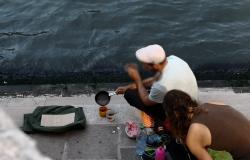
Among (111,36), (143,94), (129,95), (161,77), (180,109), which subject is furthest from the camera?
(111,36)

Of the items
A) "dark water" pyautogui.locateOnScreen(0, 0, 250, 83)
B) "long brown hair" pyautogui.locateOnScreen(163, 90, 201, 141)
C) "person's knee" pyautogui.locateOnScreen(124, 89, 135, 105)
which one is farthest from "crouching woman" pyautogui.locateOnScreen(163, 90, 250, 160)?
"dark water" pyautogui.locateOnScreen(0, 0, 250, 83)

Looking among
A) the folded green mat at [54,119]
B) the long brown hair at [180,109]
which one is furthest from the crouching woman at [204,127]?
the folded green mat at [54,119]

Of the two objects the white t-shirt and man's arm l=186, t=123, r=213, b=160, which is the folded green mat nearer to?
the white t-shirt

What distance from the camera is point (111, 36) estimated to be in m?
10.2

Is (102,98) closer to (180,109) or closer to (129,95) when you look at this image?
(129,95)

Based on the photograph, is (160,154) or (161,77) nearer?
(160,154)

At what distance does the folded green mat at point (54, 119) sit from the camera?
6.10 metres

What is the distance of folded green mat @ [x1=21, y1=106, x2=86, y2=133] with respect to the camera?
6.10 metres

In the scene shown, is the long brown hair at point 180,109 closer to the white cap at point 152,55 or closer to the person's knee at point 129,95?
the white cap at point 152,55

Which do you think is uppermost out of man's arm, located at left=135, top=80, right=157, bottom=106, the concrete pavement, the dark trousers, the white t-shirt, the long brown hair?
the long brown hair

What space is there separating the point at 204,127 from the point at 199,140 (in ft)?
0.41

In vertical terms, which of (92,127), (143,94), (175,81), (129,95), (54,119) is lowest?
(92,127)

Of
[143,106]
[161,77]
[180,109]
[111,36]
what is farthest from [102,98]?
[111,36]

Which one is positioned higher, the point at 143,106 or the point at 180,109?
the point at 180,109
